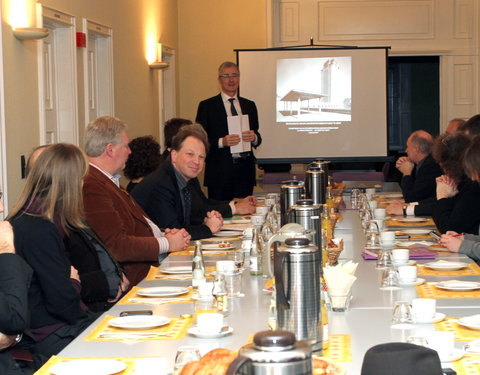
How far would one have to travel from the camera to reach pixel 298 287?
2.07 meters

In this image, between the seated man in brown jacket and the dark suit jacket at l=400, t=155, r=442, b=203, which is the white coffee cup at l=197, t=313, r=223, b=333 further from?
the dark suit jacket at l=400, t=155, r=442, b=203

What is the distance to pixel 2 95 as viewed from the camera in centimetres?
571

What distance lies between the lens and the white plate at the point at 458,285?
10.1ft

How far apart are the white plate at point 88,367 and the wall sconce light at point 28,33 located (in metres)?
4.20

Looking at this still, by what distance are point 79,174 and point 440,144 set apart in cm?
271

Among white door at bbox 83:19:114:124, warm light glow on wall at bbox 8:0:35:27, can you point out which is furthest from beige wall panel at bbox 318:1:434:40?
warm light glow on wall at bbox 8:0:35:27

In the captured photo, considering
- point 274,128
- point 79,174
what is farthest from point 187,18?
point 79,174

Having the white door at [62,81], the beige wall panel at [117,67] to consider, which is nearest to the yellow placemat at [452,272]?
the beige wall panel at [117,67]

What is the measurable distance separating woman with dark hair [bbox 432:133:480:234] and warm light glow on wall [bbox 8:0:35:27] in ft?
9.76

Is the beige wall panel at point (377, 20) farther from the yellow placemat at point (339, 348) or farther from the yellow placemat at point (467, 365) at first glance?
the yellow placemat at point (467, 365)

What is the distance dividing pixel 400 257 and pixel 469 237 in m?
1.09

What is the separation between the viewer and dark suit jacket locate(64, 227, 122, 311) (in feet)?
11.8

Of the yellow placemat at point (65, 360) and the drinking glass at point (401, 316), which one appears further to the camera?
the drinking glass at point (401, 316)

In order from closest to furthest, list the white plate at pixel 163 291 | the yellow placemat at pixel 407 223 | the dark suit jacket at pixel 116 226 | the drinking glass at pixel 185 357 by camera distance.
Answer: the drinking glass at pixel 185 357 → the white plate at pixel 163 291 → the dark suit jacket at pixel 116 226 → the yellow placemat at pixel 407 223
